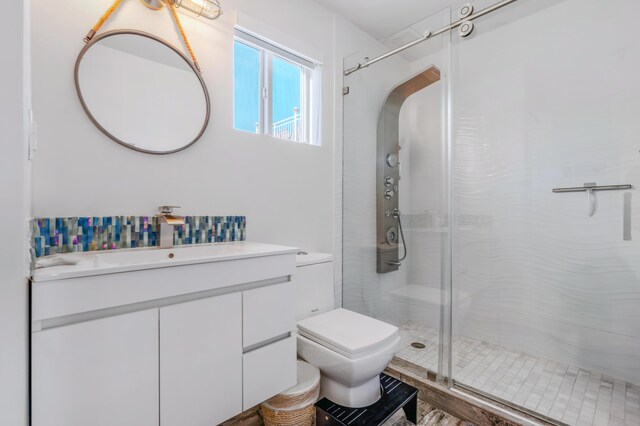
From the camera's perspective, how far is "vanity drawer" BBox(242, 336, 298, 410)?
4.16 ft

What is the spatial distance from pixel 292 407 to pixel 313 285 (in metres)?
0.63

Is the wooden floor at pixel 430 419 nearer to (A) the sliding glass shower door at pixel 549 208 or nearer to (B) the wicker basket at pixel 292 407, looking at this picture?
(A) the sliding glass shower door at pixel 549 208

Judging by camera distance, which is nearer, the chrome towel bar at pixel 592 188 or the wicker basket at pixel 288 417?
the wicker basket at pixel 288 417

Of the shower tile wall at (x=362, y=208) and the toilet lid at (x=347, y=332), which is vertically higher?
the shower tile wall at (x=362, y=208)

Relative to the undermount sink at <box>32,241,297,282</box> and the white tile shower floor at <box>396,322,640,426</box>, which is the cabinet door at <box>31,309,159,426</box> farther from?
the white tile shower floor at <box>396,322,640,426</box>

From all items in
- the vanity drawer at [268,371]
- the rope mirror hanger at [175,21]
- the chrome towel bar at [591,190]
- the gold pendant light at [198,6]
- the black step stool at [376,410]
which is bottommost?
the black step stool at [376,410]

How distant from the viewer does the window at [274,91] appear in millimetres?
1918

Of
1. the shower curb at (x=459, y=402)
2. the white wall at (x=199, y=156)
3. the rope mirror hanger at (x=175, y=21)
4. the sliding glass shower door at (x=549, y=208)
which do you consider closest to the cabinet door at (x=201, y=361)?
the white wall at (x=199, y=156)

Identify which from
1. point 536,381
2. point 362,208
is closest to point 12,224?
point 362,208

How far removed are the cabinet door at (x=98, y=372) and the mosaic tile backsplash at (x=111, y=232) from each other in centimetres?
41

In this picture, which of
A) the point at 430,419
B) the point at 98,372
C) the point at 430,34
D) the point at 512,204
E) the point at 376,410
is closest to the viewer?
the point at 98,372

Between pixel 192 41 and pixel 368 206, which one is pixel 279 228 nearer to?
pixel 368 206

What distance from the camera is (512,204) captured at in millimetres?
2219

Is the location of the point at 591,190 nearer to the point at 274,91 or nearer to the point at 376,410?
the point at 376,410
